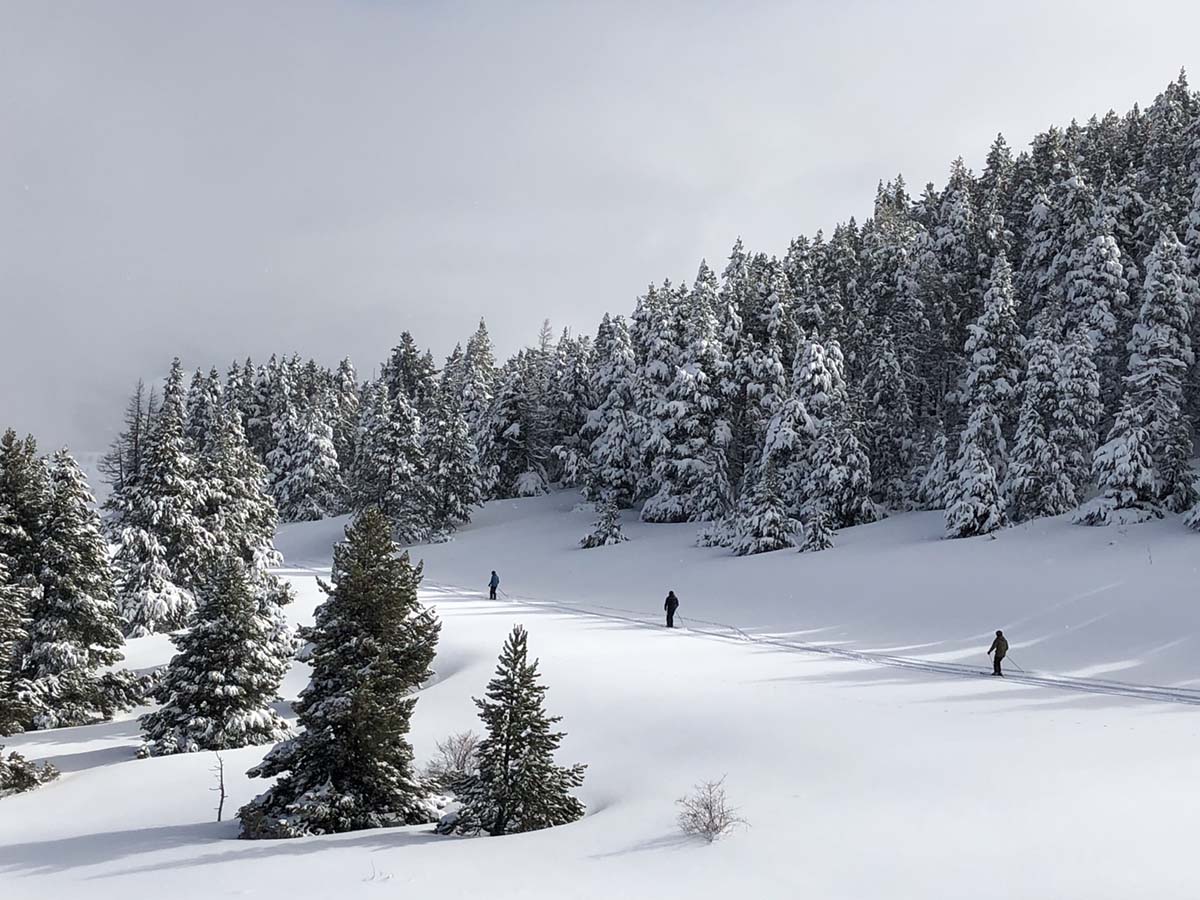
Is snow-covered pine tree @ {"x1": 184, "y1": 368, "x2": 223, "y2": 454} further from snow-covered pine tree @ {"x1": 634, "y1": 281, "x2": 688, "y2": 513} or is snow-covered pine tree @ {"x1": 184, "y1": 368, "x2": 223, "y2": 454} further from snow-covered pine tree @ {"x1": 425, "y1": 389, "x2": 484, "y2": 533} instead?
snow-covered pine tree @ {"x1": 634, "y1": 281, "x2": 688, "y2": 513}

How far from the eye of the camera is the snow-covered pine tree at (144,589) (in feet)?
107

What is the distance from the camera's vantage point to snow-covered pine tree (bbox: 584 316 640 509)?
179ft

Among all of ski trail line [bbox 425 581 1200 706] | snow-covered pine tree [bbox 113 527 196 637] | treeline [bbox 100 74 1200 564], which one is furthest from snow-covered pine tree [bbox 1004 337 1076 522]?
snow-covered pine tree [bbox 113 527 196 637]

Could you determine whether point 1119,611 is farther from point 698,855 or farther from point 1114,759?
point 698,855

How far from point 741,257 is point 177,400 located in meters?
64.9

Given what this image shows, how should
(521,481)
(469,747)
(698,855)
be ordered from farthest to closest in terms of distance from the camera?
(521,481), (469,747), (698,855)

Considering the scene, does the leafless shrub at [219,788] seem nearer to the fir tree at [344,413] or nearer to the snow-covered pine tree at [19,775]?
the snow-covered pine tree at [19,775]

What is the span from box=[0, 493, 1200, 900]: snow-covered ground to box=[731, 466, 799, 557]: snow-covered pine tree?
5618mm

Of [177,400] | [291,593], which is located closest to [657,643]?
[291,593]

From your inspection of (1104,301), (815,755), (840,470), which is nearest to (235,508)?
(840,470)

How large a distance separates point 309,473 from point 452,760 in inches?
2303

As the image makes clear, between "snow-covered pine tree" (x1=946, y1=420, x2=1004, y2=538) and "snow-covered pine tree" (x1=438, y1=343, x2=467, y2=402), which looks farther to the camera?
"snow-covered pine tree" (x1=438, y1=343, x2=467, y2=402)

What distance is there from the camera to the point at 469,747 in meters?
17.2

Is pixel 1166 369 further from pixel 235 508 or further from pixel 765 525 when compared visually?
pixel 235 508
